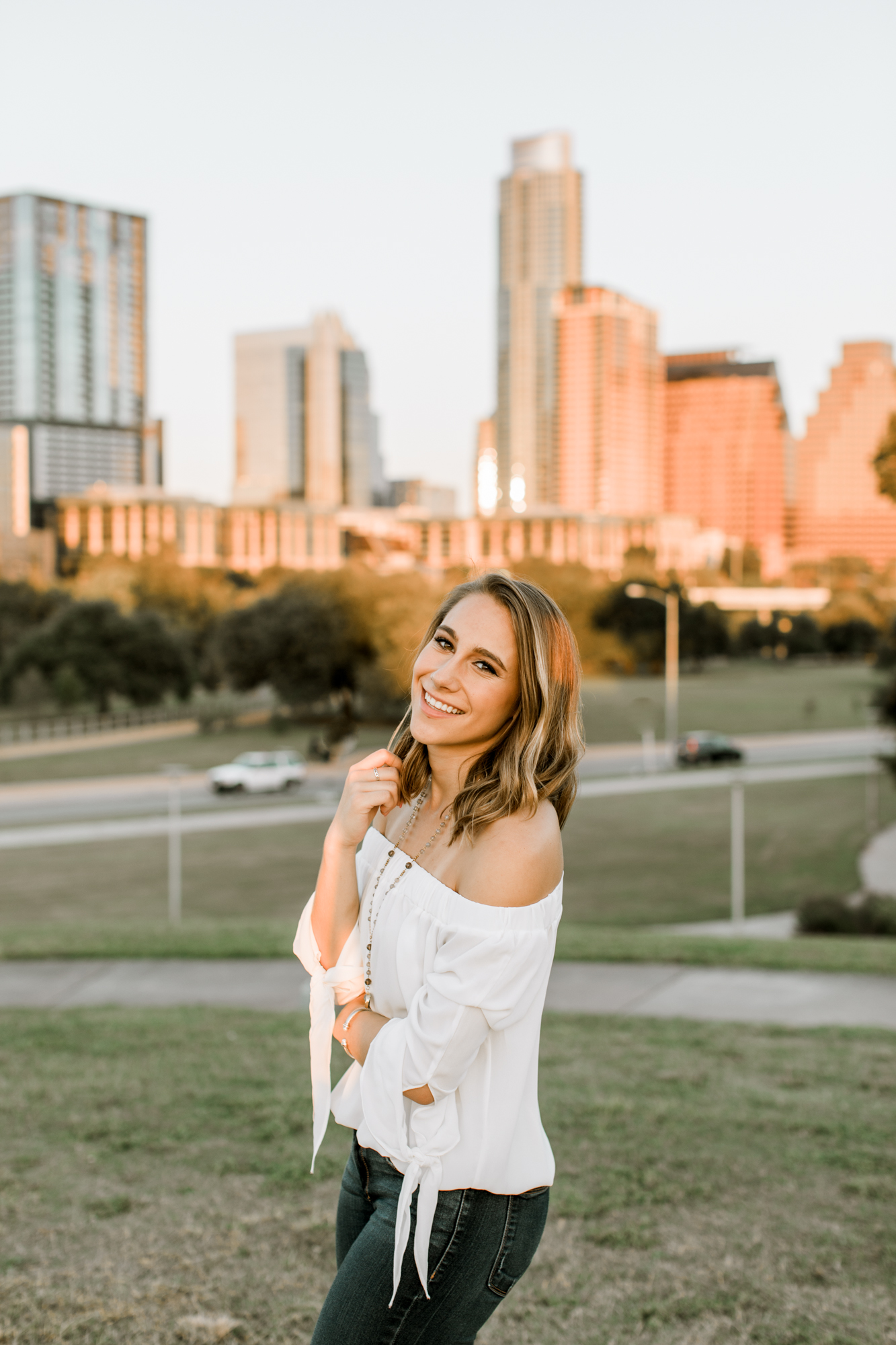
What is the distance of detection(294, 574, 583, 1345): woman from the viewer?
6.76ft

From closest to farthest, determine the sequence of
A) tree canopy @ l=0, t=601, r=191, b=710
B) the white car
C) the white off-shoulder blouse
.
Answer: the white off-shoulder blouse < the white car < tree canopy @ l=0, t=601, r=191, b=710

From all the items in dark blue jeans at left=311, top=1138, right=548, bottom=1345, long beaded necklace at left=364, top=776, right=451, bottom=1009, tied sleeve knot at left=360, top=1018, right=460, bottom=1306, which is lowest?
dark blue jeans at left=311, top=1138, right=548, bottom=1345

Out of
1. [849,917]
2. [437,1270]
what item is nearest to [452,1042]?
[437,1270]

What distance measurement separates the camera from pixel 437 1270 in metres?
2.14

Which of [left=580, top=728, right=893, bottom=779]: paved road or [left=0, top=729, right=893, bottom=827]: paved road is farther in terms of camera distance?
[left=580, top=728, right=893, bottom=779]: paved road

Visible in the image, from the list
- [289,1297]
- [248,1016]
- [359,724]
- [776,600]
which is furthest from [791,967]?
[776,600]

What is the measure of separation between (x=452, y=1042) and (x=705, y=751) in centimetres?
4206

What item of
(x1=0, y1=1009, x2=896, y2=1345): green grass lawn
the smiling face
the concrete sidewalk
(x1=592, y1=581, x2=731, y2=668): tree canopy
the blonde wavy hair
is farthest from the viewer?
(x1=592, y1=581, x2=731, y2=668): tree canopy

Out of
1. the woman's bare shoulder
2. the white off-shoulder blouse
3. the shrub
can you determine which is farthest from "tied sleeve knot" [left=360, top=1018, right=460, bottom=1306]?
the shrub

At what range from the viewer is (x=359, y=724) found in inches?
2237

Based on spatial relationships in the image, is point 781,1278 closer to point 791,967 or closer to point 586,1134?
point 586,1134

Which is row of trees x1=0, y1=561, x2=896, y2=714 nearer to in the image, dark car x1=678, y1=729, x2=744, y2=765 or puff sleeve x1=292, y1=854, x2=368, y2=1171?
dark car x1=678, y1=729, x2=744, y2=765

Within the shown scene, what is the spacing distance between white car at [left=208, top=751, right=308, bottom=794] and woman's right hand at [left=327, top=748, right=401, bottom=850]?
33817mm

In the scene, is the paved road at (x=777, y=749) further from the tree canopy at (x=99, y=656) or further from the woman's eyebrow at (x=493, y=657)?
the woman's eyebrow at (x=493, y=657)
